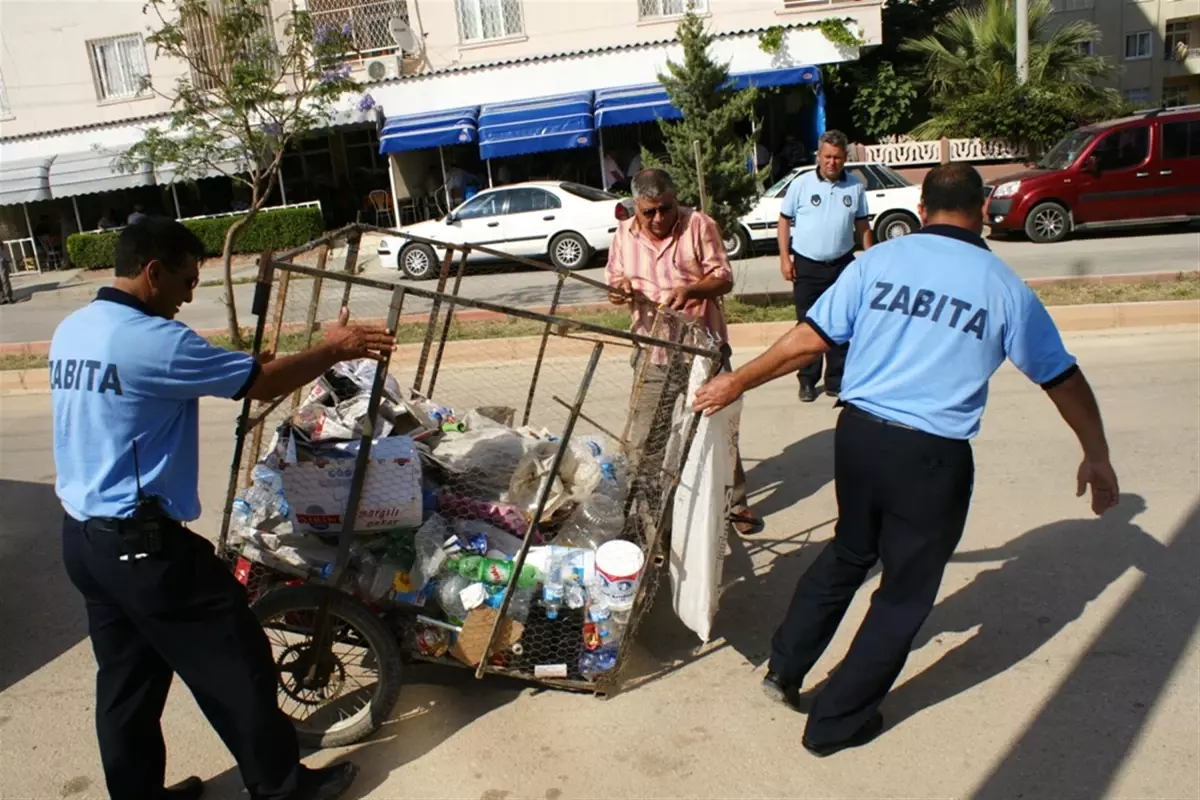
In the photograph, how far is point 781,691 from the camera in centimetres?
342

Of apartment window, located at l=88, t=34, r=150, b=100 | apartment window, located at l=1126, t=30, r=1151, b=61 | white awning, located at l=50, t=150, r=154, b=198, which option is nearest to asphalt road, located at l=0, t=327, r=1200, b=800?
white awning, located at l=50, t=150, r=154, b=198

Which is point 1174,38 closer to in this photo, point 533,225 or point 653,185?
point 533,225

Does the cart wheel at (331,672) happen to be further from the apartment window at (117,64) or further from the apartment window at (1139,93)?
the apartment window at (1139,93)

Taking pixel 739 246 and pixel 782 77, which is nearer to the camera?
pixel 739 246

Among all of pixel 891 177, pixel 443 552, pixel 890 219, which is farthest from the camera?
pixel 891 177

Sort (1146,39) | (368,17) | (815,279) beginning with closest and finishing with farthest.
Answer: (815,279) < (368,17) < (1146,39)

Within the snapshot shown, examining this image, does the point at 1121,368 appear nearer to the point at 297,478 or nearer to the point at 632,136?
the point at 297,478

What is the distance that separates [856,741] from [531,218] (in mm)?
13429

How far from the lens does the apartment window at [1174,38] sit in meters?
37.1

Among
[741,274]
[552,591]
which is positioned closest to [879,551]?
[552,591]

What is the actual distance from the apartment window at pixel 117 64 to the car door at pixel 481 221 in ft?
39.4

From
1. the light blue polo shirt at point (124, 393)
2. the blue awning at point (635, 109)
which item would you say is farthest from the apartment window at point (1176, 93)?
the light blue polo shirt at point (124, 393)

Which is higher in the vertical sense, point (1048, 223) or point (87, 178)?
point (87, 178)

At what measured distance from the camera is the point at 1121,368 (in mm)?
7367
